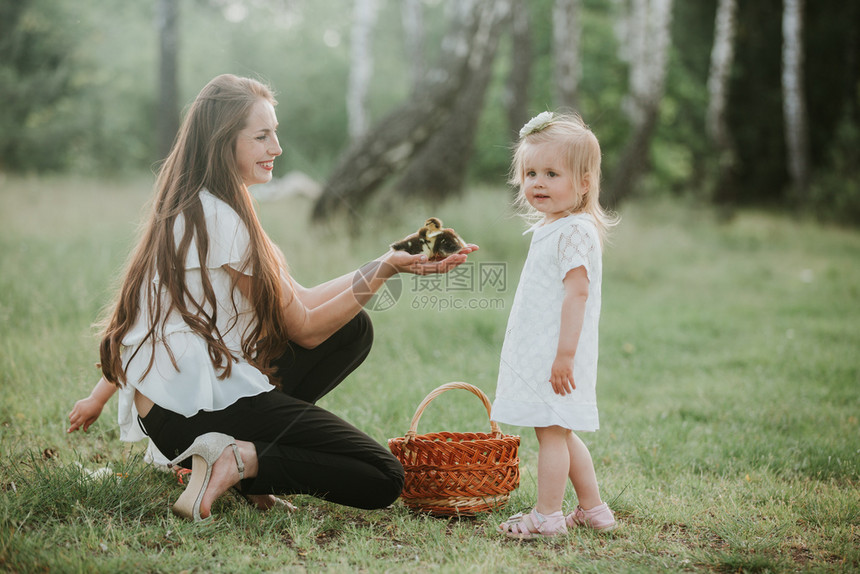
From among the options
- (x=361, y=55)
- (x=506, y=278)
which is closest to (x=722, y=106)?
(x=361, y=55)

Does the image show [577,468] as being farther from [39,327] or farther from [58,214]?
[58,214]

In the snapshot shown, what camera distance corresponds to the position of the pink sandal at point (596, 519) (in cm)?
272

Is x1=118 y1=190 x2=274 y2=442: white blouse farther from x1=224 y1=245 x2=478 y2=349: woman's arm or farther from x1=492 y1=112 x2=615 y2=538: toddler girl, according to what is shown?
x1=492 y1=112 x2=615 y2=538: toddler girl

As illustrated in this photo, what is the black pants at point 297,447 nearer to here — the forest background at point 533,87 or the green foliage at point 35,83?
the forest background at point 533,87

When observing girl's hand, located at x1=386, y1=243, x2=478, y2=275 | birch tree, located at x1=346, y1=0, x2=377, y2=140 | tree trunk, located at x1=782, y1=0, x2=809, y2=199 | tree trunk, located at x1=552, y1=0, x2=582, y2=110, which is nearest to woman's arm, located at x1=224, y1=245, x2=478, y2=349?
→ girl's hand, located at x1=386, y1=243, x2=478, y2=275

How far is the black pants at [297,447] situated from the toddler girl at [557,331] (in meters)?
0.48

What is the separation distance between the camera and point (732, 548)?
8.51 ft

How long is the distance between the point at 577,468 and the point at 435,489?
533mm

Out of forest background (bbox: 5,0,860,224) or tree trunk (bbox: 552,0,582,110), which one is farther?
tree trunk (bbox: 552,0,582,110)

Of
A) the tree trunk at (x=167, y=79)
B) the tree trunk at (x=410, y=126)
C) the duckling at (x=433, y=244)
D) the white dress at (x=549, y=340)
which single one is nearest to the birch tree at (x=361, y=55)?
the tree trunk at (x=167, y=79)

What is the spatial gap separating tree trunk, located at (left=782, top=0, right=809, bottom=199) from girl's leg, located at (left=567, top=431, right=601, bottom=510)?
14241 mm

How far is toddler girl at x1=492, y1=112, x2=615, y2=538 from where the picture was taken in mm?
2656

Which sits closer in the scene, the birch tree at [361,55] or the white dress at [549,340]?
the white dress at [549,340]

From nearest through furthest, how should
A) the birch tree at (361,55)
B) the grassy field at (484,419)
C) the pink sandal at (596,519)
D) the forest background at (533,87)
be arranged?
the grassy field at (484,419), the pink sandal at (596,519), the forest background at (533,87), the birch tree at (361,55)
